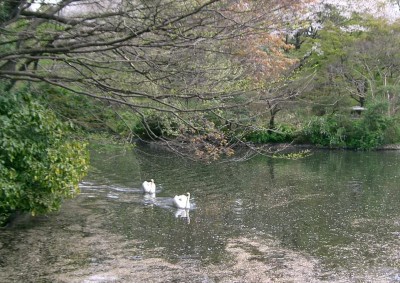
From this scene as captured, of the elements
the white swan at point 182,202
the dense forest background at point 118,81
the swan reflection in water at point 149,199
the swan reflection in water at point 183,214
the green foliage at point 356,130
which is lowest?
the swan reflection in water at point 183,214

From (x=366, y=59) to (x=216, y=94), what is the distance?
2934 cm

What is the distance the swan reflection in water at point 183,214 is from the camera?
1382cm

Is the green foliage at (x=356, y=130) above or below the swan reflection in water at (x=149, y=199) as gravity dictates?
above

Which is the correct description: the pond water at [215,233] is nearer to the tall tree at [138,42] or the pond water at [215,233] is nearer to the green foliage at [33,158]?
the green foliage at [33,158]

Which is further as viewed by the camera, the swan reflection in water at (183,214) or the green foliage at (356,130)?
the green foliage at (356,130)

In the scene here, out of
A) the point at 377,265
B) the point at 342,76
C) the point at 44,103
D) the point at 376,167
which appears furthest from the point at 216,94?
the point at 342,76

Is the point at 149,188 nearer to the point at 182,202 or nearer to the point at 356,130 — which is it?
the point at 182,202

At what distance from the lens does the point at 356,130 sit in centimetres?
3372

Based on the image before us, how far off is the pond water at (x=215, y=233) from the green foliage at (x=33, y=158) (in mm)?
659

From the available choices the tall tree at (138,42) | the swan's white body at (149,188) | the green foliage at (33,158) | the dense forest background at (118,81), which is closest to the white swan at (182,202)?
the swan's white body at (149,188)

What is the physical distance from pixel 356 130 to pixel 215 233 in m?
23.6

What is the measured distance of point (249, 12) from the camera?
7.80m

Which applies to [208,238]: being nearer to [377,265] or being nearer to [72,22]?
[377,265]

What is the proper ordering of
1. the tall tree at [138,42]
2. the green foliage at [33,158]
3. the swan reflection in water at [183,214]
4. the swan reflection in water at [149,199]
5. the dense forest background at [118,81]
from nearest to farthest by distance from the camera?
the tall tree at [138,42] → the dense forest background at [118,81] → the green foliage at [33,158] → the swan reflection in water at [183,214] → the swan reflection in water at [149,199]
